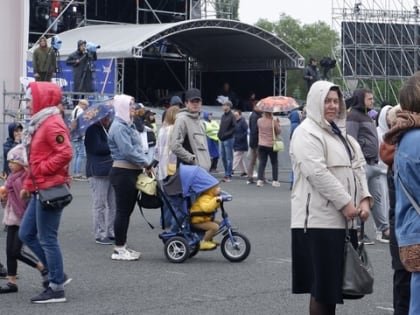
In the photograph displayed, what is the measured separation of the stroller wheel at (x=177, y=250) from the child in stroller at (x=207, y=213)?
0.26 metres

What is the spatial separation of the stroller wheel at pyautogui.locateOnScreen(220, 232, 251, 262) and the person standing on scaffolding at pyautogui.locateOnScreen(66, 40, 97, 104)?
15.9 meters

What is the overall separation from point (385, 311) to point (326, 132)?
220 cm

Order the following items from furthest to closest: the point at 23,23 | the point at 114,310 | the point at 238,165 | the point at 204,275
→ the point at 23,23, the point at 238,165, the point at 204,275, the point at 114,310

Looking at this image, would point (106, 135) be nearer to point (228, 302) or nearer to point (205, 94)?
point (228, 302)

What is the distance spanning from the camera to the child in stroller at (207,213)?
10.8 m

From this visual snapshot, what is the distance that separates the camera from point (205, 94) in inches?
1538

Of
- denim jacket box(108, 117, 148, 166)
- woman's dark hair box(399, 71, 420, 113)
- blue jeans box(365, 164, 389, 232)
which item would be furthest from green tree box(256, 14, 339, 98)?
woman's dark hair box(399, 71, 420, 113)

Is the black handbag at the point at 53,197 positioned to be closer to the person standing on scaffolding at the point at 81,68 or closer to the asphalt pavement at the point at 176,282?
the asphalt pavement at the point at 176,282

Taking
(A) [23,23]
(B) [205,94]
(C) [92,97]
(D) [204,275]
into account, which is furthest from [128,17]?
(D) [204,275]

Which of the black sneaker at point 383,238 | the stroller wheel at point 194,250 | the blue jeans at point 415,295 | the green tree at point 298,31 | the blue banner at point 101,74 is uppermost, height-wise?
the green tree at point 298,31

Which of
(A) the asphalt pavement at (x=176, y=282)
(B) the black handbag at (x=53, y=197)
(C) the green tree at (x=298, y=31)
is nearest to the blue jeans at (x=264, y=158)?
(A) the asphalt pavement at (x=176, y=282)

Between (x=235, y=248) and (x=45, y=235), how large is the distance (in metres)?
2.94

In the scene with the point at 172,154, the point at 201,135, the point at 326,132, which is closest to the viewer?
the point at 326,132

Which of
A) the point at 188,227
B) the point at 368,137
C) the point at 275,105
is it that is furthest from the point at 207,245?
A: the point at 275,105
